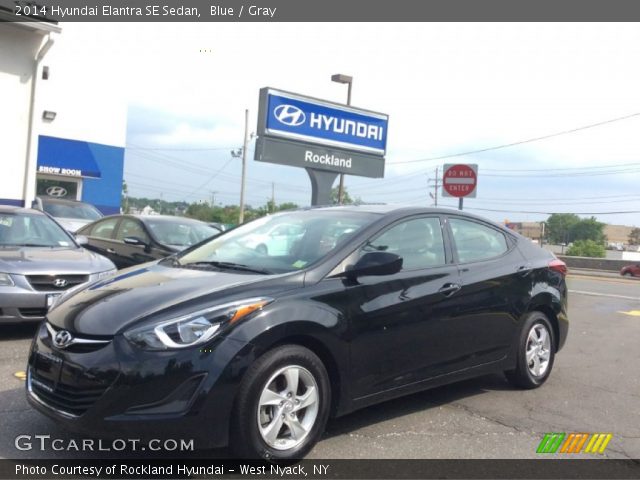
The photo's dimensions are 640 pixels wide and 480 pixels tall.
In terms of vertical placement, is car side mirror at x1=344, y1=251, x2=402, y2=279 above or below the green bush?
below

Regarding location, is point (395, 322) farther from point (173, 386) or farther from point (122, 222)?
point (122, 222)

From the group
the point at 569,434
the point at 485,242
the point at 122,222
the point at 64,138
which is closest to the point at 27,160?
the point at 122,222

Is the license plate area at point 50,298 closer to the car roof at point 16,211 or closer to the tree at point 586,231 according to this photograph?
the car roof at point 16,211

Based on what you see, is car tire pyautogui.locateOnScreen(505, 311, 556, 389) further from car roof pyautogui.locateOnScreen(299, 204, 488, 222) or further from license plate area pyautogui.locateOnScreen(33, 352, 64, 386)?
license plate area pyautogui.locateOnScreen(33, 352, 64, 386)

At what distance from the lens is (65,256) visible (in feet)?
23.0

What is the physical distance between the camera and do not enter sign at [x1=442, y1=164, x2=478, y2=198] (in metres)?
13.4

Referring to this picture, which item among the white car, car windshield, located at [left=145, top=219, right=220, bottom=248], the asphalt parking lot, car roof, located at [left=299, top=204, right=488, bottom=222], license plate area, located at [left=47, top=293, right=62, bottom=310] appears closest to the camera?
the asphalt parking lot

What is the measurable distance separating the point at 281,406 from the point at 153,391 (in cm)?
74

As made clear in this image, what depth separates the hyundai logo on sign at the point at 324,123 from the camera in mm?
14422

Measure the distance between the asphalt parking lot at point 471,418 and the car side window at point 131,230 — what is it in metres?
2.95

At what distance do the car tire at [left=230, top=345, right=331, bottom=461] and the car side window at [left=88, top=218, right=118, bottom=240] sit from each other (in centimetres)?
740

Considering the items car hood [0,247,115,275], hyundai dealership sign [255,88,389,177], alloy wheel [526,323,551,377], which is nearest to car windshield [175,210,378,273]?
alloy wheel [526,323,551,377]
